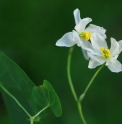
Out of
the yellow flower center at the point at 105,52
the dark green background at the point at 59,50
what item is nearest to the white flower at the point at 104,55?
the yellow flower center at the point at 105,52

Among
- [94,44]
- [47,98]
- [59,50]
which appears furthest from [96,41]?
[59,50]

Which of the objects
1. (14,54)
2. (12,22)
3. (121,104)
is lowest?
(121,104)

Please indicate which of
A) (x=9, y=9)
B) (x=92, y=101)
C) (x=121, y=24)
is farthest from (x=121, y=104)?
(x=9, y=9)

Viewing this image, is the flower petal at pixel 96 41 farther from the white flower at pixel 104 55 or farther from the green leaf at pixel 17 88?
the green leaf at pixel 17 88

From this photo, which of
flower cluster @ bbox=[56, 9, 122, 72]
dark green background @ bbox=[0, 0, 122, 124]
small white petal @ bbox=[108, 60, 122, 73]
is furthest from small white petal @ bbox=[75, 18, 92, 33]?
dark green background @ bbox=[0, 0, 122, 124]

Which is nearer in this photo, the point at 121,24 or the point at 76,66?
the point at 76,66

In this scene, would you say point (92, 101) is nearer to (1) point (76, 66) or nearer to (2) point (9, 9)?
(1) point (76, 66)

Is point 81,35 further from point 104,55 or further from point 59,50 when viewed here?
point 59,50

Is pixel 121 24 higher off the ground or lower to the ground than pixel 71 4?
lower
